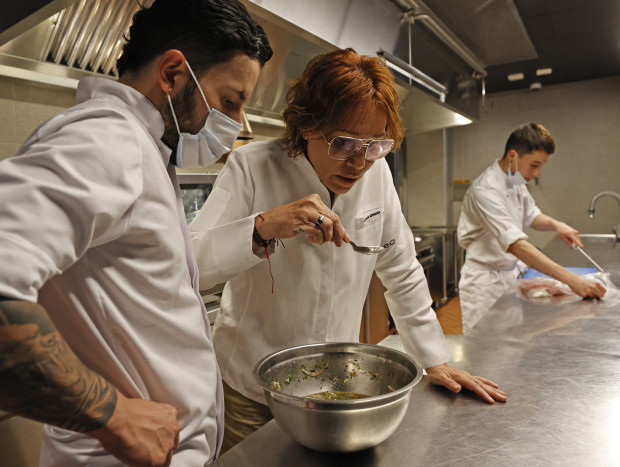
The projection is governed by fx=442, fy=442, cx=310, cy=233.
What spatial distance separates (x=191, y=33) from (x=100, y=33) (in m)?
1.48

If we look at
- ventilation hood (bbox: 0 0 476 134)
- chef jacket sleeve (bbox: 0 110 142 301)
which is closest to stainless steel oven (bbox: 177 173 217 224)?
ventilation hood (bbox: 0 0 476 134)

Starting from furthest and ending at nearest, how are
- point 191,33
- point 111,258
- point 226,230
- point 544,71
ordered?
point 544,71
point 226,230
point 191,33
point 111,258

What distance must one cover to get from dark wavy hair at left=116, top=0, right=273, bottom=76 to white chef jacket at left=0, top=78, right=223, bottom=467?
0.10 meters

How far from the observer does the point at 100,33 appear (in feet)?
6.49

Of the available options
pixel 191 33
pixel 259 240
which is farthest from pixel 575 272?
pixel 191 33

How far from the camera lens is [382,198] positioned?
58.0 inches

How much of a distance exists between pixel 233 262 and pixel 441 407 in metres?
0.63

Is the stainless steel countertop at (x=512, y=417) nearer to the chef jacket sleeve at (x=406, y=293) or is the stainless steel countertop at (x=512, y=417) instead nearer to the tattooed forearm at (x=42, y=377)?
the chef jacket sleeve at (x=406, y=293)

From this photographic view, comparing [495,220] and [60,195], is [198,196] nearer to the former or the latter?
[495,220]

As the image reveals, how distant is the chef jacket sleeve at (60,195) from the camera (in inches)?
20.1

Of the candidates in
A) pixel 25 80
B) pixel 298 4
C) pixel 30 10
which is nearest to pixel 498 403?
pixel 298 4

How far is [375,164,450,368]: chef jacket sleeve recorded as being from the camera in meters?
1.32

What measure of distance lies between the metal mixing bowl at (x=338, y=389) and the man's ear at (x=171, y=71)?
58 cm

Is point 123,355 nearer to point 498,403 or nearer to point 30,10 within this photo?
point 498,403
